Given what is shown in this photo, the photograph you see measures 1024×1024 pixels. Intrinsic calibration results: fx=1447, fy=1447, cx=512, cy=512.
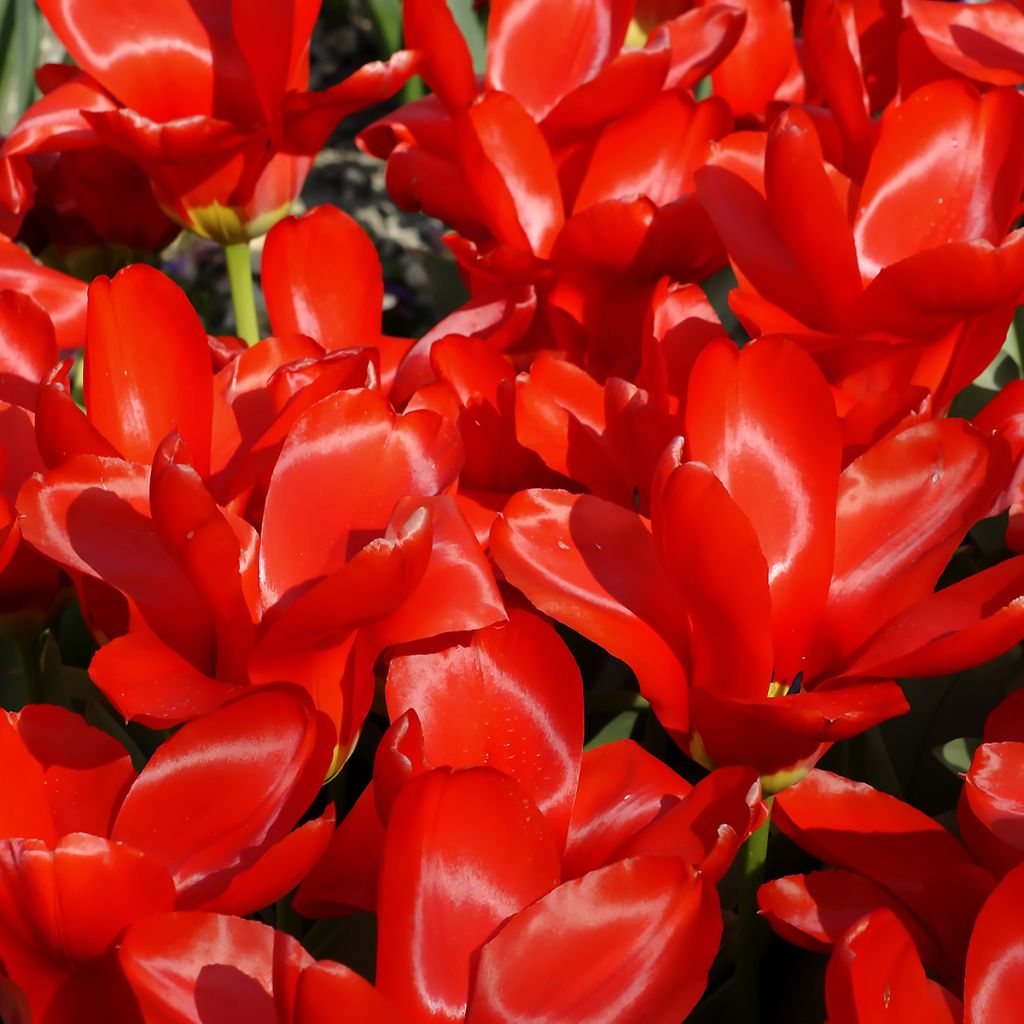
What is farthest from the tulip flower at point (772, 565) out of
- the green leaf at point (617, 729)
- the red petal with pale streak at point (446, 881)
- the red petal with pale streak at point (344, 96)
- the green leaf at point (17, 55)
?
the green leaf at point (17, 55)

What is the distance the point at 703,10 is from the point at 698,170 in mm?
199

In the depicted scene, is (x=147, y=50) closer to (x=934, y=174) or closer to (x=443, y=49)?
(x=443, y=49)

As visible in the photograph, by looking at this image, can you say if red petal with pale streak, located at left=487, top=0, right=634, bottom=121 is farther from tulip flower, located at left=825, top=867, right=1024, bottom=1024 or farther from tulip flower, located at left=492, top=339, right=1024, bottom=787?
tulip flower, located at left=825, top=867, right=1024, bottom=1024

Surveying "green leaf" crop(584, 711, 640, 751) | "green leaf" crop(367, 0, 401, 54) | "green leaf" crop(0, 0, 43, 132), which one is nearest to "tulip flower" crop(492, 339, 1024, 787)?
"green leaf" crop(584, 711, 640, 751)

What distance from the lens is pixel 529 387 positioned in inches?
23.5

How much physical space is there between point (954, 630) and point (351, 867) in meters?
0.22

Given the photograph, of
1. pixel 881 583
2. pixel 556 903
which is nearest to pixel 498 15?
pixel 881 583

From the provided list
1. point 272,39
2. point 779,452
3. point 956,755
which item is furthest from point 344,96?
point 956,755

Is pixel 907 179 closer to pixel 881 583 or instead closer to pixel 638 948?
pixel 881 583

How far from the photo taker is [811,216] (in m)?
0.62

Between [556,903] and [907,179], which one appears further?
[907,179]

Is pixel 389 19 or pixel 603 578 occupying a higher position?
pixel 603 578

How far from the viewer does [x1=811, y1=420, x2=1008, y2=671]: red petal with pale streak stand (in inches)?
21.1

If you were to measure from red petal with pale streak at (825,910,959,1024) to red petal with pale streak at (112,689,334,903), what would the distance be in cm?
18
